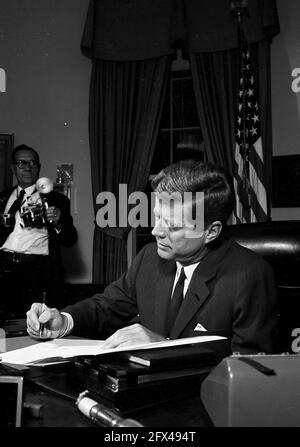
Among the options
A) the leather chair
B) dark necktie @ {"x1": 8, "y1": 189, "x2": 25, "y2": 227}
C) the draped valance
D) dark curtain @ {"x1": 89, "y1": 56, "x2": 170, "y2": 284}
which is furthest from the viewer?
dark curtain @ {"x1": 89, "y1": 56, "x2": 170, "y2": 284}

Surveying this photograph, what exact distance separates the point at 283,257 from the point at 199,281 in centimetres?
47

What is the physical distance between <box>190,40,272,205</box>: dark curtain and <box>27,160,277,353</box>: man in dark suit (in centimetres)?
332

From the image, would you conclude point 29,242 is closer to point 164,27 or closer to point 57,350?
point 164,27

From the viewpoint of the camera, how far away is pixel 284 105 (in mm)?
4762

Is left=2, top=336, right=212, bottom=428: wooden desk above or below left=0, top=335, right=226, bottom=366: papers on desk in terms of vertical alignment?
below

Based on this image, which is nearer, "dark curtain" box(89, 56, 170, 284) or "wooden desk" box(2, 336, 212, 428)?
"wooden desk" box(2, 336, 212, 428)

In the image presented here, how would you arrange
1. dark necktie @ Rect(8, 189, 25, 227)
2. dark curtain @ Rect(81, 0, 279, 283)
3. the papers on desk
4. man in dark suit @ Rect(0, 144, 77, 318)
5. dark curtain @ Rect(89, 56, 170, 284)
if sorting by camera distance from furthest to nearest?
dark curtain @ Rect(89, 56, 170, 284) → dark curtain @ Rect(81, 0, 279, 283) → dark necktie @ Rect(8, 189, 25, 227) → man in dark suit @ Rect(0, 144, 77, 318) → the papers on desk

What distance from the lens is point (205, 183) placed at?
1.44 meters

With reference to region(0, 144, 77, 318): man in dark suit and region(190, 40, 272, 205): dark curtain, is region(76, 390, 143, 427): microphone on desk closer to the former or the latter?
region(0, 144, 77, 318): man in dark suit

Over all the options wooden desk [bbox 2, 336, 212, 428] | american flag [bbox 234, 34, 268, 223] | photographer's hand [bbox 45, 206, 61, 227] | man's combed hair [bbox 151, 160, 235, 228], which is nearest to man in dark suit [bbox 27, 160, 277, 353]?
man's combed hair [bbox 151, 160, 235, 228]

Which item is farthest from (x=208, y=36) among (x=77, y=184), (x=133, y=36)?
(x=77, y=184)

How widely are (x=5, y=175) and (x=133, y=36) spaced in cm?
208

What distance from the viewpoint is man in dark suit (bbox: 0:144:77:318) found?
13.9 ft
